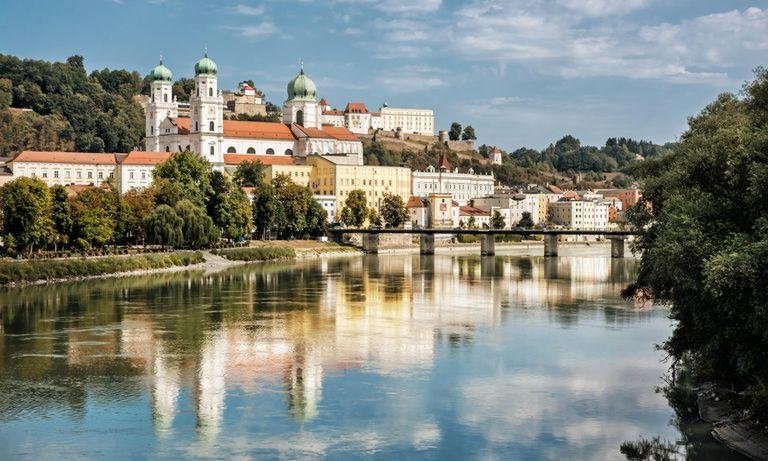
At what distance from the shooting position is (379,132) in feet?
505

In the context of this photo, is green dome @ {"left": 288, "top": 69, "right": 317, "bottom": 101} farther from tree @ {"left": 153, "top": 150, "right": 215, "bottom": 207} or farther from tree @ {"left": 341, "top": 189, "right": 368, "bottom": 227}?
tree @ {"left": 153, "top": 150, "right": 215, "bottom": 207}

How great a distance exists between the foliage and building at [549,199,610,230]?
118636 millimetres

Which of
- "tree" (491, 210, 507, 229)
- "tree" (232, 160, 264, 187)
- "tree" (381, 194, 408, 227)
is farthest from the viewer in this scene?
"tree" (491, 210, 507, 229)

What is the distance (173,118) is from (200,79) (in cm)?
522

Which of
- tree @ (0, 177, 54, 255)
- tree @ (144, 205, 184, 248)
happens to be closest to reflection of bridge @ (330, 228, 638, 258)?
tree @ (144, 205, 184, 248)

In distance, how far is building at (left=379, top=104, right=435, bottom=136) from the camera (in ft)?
541

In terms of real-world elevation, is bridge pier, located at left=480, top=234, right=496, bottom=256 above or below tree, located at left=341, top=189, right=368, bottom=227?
below

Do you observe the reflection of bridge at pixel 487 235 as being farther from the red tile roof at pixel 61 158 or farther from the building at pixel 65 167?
the red tile roof at pixel 61 158

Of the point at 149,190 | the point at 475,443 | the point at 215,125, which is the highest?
the point at 215,125

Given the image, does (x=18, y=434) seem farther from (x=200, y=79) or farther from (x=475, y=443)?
(x=200, y=79)

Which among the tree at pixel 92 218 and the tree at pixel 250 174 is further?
the tree at pixel 250 174

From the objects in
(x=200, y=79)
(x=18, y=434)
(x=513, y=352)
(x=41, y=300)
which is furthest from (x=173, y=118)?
(x=18, y=434)

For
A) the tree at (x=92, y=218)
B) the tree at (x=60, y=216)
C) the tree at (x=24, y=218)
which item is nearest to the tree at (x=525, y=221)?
the tree at (x=92, y=218)

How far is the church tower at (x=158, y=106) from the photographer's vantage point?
10500 centimetres
